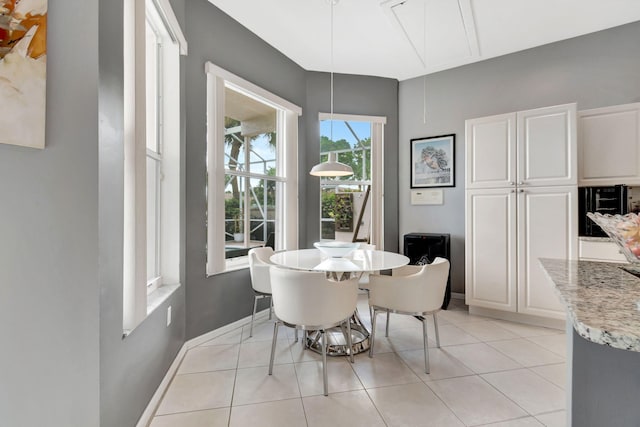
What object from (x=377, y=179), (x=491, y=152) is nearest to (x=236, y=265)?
(x=377, y=179)

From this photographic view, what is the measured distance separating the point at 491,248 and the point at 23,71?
373 cm

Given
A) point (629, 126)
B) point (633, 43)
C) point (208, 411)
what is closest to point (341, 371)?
point (208, 411)

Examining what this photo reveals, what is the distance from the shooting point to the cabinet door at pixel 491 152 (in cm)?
311

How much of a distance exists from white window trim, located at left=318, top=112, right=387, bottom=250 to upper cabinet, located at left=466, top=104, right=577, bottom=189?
117cm

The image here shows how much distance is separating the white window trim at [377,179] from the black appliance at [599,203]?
6.99ft

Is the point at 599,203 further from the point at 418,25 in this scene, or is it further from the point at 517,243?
the point at 418,25

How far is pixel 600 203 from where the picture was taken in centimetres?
279

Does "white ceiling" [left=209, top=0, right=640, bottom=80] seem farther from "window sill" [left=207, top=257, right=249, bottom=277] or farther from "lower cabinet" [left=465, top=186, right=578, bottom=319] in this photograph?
"window sill" [left=207, top=257, right=249, bottom=277]

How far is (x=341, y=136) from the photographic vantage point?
4152 millimetres

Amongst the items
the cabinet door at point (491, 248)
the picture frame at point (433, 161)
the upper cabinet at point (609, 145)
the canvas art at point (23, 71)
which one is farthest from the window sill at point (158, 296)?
→ the upper cabinet at point (609, 145)

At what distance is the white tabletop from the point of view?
6.64ft

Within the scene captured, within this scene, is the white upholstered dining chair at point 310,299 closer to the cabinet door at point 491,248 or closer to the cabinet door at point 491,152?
the cabinet door at point 491,248

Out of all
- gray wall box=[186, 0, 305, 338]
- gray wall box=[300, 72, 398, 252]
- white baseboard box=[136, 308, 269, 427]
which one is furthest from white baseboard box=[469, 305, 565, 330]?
gray wall box=[186, 0, 305, 338]

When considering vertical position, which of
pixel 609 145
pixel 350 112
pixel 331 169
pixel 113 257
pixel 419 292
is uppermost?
pixel 350 112
